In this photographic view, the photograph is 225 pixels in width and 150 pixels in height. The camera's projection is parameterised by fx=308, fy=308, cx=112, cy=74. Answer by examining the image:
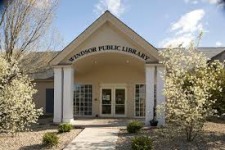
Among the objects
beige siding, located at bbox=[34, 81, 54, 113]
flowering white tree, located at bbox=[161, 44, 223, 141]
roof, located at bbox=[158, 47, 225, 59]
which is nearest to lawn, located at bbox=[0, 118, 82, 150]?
flowering white tree, located at bbox=[161, 44, 223, 141]

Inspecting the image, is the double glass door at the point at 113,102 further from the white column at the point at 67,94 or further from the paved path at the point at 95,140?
the paved path at the point at 95,140

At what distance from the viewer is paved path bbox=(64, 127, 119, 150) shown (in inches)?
451

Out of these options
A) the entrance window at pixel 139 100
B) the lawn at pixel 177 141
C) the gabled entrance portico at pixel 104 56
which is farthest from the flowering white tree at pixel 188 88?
the entrance window at pixel 139 100

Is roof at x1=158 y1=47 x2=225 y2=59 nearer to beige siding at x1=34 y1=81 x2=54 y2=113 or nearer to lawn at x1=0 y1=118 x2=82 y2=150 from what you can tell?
beige siding at x1=34 y1=81 x2=54 y2=113

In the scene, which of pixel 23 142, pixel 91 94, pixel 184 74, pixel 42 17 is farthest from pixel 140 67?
pixel 23 142

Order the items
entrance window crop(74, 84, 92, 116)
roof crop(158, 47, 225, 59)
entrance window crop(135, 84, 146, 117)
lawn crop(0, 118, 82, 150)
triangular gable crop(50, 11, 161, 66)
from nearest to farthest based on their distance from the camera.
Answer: lawn crop(0, 118, 82, 150), triangular gable crop(50, 11, 161, 66), entrance window crop(135, 84, 146, 117), entrance window crop(74, 84, 92, 116), roof crop(158, 47, 225, 59)

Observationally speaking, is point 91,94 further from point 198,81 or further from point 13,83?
point 198,81

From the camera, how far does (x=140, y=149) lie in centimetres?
1033

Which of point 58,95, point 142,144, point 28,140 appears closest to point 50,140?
point 28,140

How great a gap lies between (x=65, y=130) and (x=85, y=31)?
603 centimetres

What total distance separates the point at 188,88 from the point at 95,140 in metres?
4.33

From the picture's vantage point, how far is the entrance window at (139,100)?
2322cm

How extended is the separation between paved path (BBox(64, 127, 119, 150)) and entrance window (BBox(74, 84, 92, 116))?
854 centimetres

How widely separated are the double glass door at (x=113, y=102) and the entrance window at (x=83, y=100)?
3.47 feet
